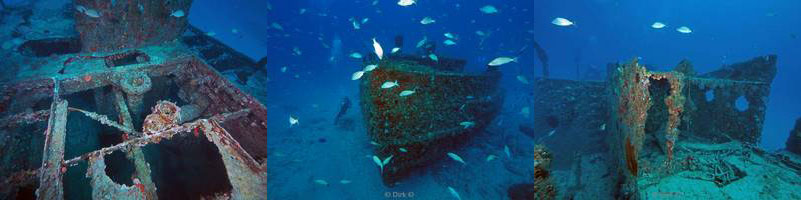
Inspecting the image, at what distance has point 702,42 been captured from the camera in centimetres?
11175

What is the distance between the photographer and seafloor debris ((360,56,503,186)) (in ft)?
20.2

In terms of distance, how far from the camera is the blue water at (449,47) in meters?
8.41

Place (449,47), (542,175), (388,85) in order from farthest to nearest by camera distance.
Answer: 1. (449,47)
2. (388,85)
3. (542,175)

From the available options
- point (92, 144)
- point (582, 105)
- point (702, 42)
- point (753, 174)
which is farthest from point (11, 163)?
point (702, 42)

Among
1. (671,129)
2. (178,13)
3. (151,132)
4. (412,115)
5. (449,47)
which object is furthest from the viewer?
(449,47)

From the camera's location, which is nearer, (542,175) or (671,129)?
(542,175)

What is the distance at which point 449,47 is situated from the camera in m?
48.1

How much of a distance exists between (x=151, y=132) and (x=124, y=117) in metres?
1.02

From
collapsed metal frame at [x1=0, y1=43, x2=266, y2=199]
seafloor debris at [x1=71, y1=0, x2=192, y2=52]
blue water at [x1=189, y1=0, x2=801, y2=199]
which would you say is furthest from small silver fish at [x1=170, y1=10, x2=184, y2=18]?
blue water at [x1=189, y1=0, x2=801, y2=199]

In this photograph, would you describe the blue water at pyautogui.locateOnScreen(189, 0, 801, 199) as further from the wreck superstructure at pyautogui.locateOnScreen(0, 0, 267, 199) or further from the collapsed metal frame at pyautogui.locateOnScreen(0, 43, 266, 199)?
the wreck superstructure at pyautogui.locateOnScreen(0, 0, 267, 199)

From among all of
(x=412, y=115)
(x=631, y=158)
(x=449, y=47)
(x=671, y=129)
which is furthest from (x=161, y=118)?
(x=449, y=47)

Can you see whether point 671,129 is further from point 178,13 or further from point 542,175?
point 178,13

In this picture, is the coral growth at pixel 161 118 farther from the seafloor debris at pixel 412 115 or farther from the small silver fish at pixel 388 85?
the small silver fish at pixel 388 85

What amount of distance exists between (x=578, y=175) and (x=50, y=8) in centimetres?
1435
